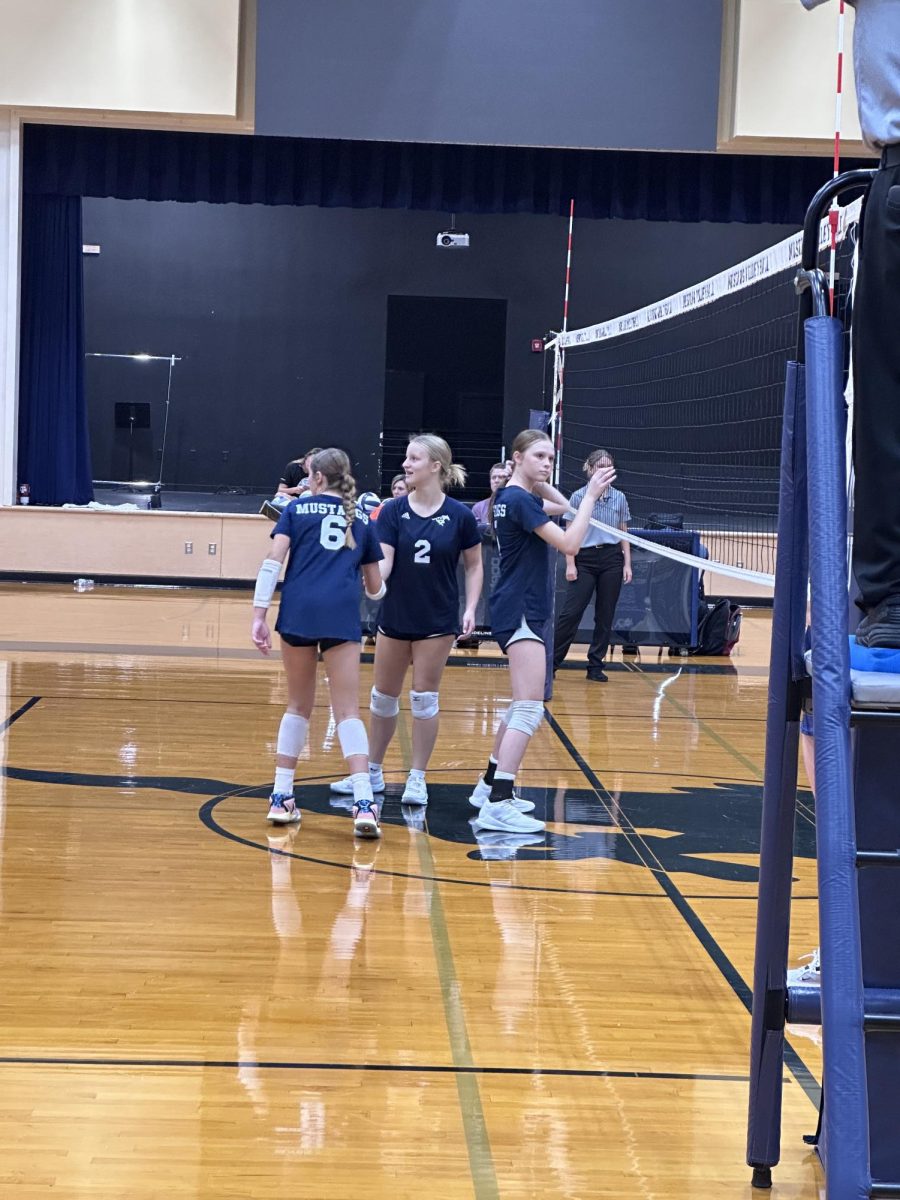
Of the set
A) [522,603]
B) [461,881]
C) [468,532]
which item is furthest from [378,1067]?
[468,532]

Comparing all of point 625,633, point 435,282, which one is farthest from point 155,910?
point 435,282

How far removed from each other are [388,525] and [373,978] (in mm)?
2441

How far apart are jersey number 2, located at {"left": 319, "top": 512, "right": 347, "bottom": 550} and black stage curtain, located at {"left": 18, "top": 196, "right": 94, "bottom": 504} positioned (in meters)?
11.1

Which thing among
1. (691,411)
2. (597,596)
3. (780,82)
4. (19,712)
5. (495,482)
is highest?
(780,82)

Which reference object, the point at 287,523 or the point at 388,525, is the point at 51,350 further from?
the point at 287,523

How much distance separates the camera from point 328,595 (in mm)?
5562

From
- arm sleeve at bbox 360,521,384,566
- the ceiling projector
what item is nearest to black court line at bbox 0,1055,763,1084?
arm sleeve at bbox 360,521,384,566

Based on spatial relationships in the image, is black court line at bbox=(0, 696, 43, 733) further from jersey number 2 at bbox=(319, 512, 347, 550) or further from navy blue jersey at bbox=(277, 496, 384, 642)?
jersey number 2 at bbox=(319, 512, 347, 550)

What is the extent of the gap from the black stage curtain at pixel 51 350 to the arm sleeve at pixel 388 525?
10.7 meters

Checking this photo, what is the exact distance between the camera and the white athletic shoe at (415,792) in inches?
249

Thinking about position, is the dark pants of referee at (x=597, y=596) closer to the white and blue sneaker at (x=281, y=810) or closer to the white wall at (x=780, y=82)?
the white and blue sneaker at (x=281, y=810)

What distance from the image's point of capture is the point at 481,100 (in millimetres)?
13430

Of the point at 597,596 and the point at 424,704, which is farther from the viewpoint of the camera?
the point at 597,596

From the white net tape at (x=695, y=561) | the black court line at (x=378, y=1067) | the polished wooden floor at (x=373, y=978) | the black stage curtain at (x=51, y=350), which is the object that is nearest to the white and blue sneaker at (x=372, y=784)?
the polished wooden floor at (x=373, y=978)
